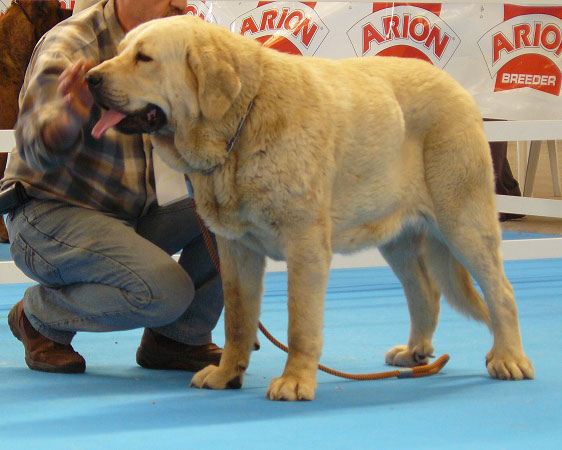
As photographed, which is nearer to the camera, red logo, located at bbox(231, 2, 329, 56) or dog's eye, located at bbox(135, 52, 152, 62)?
dog's eye, located at bbox(135, 52, 152, 62)

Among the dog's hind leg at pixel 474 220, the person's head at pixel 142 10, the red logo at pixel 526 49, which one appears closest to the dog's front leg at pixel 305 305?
the dog's hind leg at pixel 474 220

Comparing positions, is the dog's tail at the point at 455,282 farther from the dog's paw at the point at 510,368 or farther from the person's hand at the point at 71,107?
the person's hand at the point at 71,107

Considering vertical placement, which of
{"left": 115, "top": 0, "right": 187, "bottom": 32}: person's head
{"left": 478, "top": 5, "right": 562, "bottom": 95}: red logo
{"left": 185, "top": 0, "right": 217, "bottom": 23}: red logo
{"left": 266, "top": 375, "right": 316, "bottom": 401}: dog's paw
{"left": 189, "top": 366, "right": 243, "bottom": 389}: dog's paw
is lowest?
{"left": 189, "top": 366, "right": 243, "bottom": 389}: dog's paw

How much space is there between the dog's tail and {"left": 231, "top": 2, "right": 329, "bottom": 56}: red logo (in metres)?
2.29

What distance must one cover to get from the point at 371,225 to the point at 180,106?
0.76 m

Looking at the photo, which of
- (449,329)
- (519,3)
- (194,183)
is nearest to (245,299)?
(194,183)

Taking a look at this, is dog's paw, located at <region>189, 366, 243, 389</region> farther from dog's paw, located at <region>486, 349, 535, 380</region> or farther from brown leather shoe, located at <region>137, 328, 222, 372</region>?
dog's paw, located at <region>486, 349, 535, 380</region>

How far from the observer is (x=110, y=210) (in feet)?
9.44

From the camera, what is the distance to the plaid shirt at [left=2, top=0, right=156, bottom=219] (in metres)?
2.67

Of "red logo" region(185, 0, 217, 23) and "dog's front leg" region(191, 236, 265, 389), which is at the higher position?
"red logo" region(185, 0, 217, 23)

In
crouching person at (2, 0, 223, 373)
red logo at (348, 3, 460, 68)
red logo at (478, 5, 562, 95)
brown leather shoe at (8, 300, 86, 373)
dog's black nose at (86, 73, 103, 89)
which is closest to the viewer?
dog's black nose at (86, 73, 103, 89)

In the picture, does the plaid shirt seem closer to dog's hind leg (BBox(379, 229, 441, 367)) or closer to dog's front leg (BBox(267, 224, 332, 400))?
dog's front leg (BBox(267, 224, 332, 400))

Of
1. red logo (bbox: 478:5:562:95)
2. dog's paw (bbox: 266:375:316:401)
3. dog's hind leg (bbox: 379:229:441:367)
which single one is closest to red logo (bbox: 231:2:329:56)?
red logo (bbox: 478:5:562:95)

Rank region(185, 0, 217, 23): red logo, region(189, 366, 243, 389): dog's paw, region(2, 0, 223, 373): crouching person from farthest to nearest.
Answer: region(185, 0, 217, 23): red logo → region(2, 0, 223, 373): crouching person → region(189, 366, 243, 389): dog's paw
